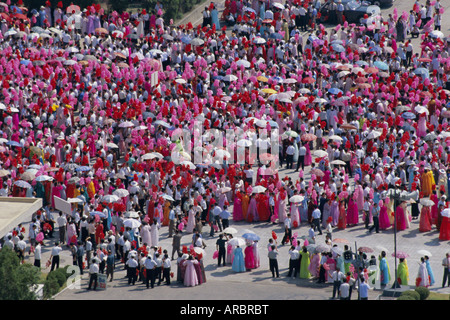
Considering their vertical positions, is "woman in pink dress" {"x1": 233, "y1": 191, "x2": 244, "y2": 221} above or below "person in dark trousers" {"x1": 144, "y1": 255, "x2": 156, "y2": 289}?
above

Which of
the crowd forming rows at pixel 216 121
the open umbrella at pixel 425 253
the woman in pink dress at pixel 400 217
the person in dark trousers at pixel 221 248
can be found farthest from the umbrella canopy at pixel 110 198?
the open umbrella at pixel 425 253

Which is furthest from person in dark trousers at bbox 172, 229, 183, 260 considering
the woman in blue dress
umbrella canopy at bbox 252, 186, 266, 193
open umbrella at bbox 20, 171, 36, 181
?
open umbrella at bbox 20, 171, 36, 181

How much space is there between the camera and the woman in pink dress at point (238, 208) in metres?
33.2

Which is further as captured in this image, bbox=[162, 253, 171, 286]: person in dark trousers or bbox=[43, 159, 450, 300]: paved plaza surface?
bbox=[162, 253, 171, 286]: person in dark trousers

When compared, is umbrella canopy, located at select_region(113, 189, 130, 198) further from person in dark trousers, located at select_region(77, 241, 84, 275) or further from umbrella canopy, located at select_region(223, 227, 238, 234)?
umbrella canopy, located at select_region(223, 227, 238, 234)

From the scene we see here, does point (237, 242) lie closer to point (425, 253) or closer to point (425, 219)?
point (425, 253)

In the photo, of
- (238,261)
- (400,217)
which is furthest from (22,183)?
(400,217)

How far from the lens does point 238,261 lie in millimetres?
30109

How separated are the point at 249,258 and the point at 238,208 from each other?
3435mm

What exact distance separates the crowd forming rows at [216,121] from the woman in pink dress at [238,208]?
0.21 feet

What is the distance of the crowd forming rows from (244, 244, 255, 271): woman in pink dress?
3cm

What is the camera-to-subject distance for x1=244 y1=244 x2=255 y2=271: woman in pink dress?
3014 cm

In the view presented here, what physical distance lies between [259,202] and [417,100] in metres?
9.38

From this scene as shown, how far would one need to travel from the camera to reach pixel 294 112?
129ft
